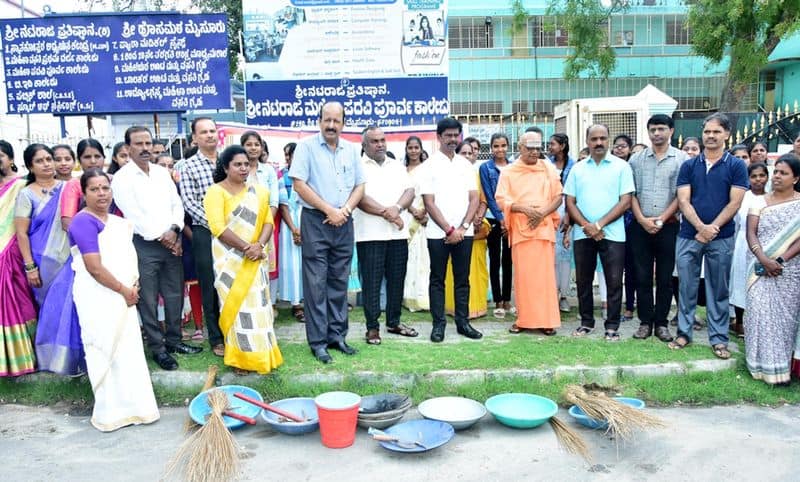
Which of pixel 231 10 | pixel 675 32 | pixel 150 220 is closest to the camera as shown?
pixel 150 220

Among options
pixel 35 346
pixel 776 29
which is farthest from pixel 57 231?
pixel 776 29

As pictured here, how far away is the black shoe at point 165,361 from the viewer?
4602 millimetres

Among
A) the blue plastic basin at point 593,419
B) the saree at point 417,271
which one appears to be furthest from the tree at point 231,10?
the blue plastic basin at point 593,419

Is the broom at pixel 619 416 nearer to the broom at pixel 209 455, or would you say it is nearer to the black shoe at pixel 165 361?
the broom at pixel 209 455

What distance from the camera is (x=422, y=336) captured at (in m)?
5.48

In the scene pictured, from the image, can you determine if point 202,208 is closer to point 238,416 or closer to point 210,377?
point 210,377

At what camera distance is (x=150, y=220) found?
4.57m

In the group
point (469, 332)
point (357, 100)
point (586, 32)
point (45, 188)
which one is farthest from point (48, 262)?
point (586, 32)

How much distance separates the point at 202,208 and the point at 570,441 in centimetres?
316

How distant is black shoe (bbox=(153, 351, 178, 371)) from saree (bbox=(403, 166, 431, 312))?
8.21 ft

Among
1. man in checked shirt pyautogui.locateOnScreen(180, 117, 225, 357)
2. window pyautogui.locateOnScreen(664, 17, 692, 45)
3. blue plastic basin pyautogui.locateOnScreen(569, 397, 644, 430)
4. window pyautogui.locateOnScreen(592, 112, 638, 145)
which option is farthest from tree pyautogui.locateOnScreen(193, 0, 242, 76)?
window pyautogui.locateOnScreen(664, 17, 692, 45)

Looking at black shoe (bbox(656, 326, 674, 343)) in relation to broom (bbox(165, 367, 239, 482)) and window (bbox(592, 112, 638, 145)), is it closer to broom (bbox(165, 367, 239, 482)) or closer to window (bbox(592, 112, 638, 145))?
broom (bbox(165, 367, 239, 482))

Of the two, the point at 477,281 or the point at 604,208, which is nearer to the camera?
the point at 604,208

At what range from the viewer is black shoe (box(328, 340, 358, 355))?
16.0ft
